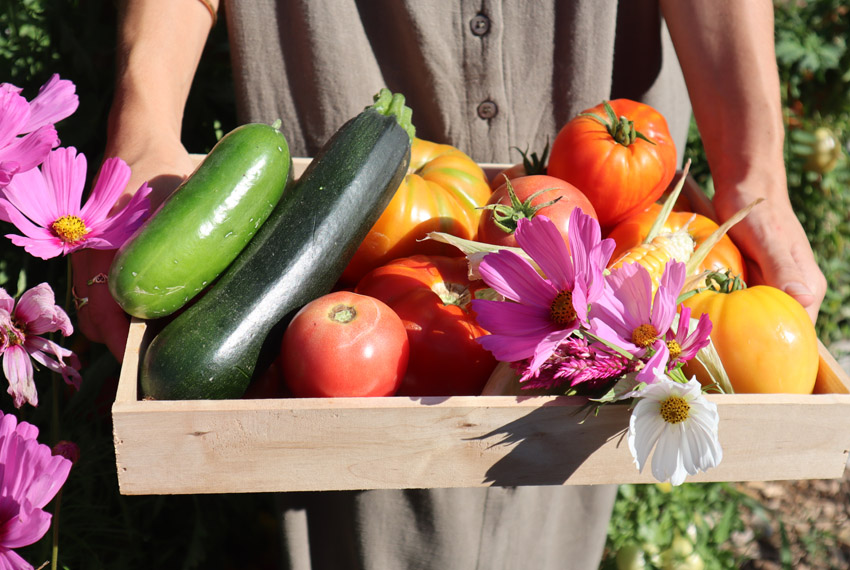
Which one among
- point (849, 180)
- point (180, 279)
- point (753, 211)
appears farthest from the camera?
point (849, 180)

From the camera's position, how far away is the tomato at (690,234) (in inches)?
Answer: 41.0

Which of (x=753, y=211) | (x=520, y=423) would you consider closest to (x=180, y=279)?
(x=520, y=423)

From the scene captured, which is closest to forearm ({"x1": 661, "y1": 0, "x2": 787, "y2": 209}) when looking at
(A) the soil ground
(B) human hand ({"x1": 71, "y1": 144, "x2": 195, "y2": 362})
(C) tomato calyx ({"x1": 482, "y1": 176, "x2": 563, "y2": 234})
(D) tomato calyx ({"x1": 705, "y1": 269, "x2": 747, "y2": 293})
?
(D) tomato calyx ({"x1": 705, "y1": 269, "x2": 747, "y2": 293})

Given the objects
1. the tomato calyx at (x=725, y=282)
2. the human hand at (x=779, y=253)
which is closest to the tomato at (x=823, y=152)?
the human hand at (x=779, y=253)

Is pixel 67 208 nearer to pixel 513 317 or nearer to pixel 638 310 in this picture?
pixel 513 317

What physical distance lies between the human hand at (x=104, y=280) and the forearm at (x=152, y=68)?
57 mm

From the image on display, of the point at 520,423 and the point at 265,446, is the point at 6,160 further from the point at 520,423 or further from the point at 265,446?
the point at 520,423

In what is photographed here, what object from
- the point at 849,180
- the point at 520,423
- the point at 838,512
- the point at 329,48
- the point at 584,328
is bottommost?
the point at 838,512

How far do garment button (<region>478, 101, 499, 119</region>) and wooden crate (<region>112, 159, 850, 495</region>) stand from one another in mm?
799

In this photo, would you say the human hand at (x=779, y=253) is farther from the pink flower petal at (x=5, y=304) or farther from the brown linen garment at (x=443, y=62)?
the pink flower petal at (x=5, y=304)

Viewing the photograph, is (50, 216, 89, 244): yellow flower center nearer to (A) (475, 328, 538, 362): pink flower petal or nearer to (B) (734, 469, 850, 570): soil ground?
(A) (475, 328, 538, 362): pink flower petal

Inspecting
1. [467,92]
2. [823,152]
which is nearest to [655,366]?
[467,92]

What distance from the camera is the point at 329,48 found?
1404 millimetres

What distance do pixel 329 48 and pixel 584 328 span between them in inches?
33.4
